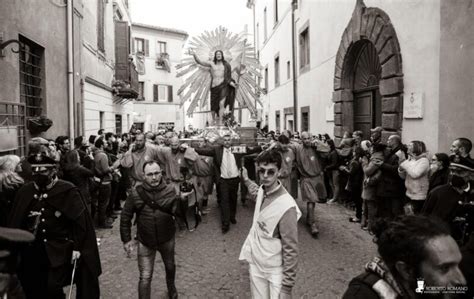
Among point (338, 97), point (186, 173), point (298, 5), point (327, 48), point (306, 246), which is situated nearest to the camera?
point (306, 246)

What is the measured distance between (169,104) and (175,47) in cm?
534

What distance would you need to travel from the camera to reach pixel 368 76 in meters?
10.2

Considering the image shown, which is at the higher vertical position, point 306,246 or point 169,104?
point 169,104

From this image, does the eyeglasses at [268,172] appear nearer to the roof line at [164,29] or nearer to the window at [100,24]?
the window at [100,24]

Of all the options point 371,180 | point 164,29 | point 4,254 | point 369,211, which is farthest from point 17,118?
point 164,29

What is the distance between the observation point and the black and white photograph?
10.1 ft

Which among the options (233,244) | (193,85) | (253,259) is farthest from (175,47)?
(253,259)

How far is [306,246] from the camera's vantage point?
20.5 ft

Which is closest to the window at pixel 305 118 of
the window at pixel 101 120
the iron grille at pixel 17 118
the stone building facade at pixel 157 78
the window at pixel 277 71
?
the window at pixel 277 71

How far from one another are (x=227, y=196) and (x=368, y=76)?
5.24 meters

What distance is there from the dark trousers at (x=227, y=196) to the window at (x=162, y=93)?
29.8 m

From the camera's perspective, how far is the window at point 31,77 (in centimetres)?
828

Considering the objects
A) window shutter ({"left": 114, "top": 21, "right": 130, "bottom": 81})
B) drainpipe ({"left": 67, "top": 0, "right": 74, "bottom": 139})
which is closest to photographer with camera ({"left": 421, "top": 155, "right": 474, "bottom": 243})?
drainpipe ({"left": 67, "top": 0, "right": 74, "bottom": 139})

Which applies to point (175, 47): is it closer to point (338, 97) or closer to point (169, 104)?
point (169, 104)
